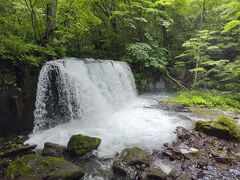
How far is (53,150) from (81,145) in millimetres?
666

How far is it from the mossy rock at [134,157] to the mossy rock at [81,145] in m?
0.81

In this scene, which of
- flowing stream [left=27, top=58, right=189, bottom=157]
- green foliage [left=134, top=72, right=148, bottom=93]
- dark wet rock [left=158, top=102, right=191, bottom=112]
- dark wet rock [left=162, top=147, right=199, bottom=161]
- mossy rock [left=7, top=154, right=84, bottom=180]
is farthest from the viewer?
green foliage [left=134, top=72, right=148, bottom=93]

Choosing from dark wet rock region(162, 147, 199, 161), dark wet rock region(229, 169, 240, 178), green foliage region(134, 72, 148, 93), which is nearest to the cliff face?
dark wet rock region(162, 147, 199, 161)

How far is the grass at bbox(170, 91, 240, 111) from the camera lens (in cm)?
1137

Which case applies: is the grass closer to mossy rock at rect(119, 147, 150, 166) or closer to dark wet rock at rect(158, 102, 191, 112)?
dark wet rock at rect(158, 102, 191, 112)

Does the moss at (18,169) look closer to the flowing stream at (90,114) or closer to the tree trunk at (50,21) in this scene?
the flowing stream at (90,114)

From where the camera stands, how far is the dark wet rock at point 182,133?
21.5 ft

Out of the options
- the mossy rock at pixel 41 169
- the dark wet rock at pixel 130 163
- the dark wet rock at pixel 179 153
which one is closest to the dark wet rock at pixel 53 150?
the mossy rock at pixel 41 169

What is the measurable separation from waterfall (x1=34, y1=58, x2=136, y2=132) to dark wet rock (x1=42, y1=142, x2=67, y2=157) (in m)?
1.96

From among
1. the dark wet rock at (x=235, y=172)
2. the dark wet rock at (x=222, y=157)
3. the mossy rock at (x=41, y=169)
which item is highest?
the mossy rock at (x=41, y=169)

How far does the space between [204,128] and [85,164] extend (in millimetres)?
3675

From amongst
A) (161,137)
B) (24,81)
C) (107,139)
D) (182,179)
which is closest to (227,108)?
(161,137)

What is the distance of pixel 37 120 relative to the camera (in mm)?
7438

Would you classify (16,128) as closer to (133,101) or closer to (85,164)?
(85,164)
